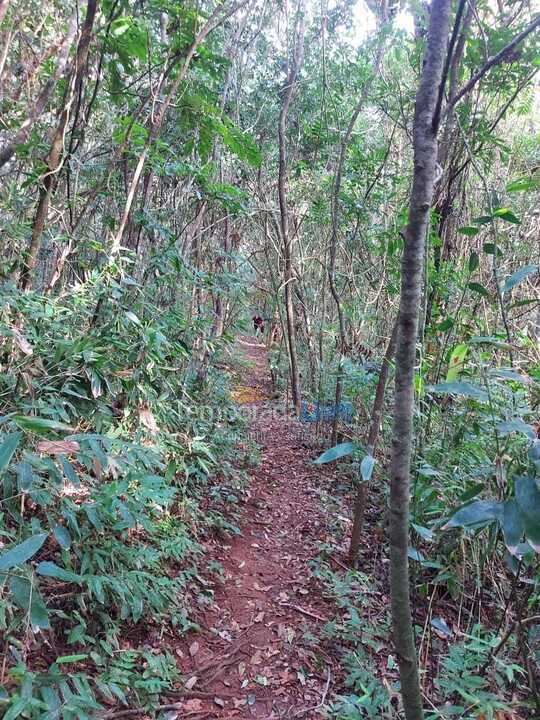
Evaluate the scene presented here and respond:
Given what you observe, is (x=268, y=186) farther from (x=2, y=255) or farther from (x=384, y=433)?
(x=2, y=255)

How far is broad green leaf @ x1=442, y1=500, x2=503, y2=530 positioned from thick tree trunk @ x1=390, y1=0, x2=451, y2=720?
17 centimetres

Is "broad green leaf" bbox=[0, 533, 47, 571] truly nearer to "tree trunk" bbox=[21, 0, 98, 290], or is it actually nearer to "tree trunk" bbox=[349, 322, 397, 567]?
"tree trunk" bbox=[21, 0, 98, 290]

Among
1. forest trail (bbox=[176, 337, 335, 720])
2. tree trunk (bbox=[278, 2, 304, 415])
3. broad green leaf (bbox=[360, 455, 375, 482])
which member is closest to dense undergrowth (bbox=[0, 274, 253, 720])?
forest trail (bbox=[176, 337, 335, 720])

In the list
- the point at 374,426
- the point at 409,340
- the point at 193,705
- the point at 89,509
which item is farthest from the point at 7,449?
the point at 374,426

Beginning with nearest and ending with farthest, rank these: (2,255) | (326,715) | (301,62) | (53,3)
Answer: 1. (326,715)
2. (2,255)
3. (53,3)
4. (301,62)

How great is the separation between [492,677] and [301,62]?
7.79 meters

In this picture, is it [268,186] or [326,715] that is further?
[268,186]

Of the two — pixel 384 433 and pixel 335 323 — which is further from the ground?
pixel 335 323

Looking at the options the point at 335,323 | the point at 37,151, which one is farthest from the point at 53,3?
the point at 335,323


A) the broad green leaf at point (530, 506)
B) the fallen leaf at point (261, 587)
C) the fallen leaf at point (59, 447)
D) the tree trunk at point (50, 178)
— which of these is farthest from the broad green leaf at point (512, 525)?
the tree trunk at point (50, 178)

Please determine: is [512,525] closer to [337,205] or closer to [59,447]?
[59,447]

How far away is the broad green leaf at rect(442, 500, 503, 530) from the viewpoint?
52.0 inches

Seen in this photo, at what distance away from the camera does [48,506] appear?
259cm

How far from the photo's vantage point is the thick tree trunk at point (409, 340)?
1.41 metres
